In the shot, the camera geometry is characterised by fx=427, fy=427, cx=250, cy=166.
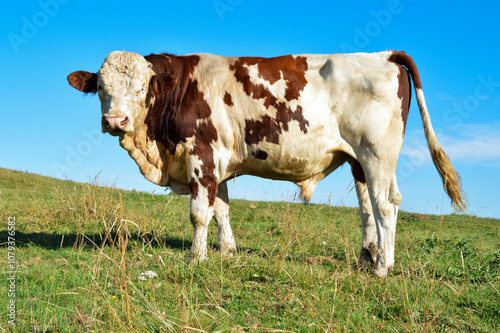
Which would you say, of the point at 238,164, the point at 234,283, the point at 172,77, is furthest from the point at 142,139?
the point at 234,283


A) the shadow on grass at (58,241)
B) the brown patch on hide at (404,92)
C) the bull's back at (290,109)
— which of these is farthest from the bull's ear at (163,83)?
the brown patch on hide at (404,92)

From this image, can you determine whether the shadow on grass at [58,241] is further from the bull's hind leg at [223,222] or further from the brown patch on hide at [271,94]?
the brown patch on hide at [271,94]

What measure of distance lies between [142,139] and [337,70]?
10.1ft

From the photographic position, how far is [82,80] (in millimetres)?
6336

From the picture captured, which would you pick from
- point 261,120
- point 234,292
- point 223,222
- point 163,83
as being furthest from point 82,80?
point 234,292

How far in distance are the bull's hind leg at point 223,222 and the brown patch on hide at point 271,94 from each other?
4.28ft

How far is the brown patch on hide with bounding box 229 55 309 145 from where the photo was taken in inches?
238

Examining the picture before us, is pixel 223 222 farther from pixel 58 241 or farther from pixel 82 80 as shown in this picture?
pixel 58 241

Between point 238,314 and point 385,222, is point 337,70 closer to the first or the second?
point 385,222

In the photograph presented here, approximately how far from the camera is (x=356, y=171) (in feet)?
22.3

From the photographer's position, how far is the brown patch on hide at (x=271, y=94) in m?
6.04

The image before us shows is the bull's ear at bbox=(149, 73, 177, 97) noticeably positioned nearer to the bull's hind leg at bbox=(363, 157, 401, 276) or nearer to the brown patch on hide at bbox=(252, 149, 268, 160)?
the brown patch on hide at bbox=(252, 149, 268, 160)

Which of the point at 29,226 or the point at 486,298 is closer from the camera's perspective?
the point at 486,298

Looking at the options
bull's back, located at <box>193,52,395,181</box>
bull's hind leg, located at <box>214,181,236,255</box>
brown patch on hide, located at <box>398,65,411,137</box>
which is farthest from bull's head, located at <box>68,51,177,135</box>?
brown patch on hide, located at <box>398,65,411,137</box>
